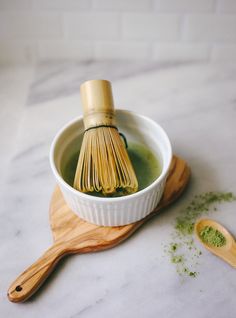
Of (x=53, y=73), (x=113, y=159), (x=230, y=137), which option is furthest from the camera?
(x=53, y=73)

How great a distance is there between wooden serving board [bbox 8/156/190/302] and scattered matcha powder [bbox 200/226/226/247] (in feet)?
0.21

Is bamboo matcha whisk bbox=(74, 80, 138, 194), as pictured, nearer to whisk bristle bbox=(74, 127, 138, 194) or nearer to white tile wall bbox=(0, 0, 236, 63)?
whisk bristle bbox=(74, 127, 138, 194)

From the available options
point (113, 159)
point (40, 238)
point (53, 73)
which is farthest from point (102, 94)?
point (53, 73)

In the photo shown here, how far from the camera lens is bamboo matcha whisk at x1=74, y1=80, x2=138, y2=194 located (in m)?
0.50

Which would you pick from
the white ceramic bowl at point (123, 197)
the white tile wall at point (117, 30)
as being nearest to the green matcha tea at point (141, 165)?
the white ceramic bowl at point (123, 197)

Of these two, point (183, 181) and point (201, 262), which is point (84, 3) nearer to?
point (183, 181)

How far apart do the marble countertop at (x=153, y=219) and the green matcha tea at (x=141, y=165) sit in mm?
61

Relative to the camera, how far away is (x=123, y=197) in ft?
1.55

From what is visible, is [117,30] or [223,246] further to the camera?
[117,30]

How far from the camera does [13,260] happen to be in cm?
52

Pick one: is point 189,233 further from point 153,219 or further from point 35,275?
point 35,275

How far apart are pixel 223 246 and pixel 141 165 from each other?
16cm

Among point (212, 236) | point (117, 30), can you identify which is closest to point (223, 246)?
point (212, 236)

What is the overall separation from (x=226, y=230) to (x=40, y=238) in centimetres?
26
